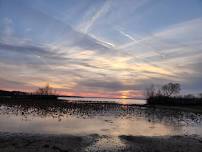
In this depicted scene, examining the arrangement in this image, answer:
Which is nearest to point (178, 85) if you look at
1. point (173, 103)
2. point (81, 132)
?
point (173, 103)

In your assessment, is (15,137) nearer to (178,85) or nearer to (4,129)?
(4,129)

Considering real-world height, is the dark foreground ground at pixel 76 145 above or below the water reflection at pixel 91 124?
below

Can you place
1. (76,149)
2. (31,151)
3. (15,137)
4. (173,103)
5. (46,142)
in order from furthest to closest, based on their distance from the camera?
(173,103)
(15,137)
(46,142)
(76,149)
(31,151)

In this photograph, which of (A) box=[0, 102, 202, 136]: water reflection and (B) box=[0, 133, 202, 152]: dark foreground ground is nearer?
(B) box=[0, 133, 202, 152]: dark foreground ground

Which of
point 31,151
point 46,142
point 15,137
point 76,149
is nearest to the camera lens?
point 31,151

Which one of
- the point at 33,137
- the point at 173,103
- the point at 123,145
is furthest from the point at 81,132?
the point at 173,103

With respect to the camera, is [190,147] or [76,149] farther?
[190,147]

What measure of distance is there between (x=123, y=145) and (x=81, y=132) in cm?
696

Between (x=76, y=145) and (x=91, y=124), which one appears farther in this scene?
(x=91, y=124)

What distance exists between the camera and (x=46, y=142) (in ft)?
59.4

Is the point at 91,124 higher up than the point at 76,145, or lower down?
higher up

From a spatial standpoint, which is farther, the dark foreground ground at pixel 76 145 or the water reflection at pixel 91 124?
the water reflection at pixel 91 124

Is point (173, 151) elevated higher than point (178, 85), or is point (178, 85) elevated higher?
point (178, 85)

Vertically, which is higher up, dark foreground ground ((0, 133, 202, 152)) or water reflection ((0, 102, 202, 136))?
water reflection ((0, 102, 202, 136))
